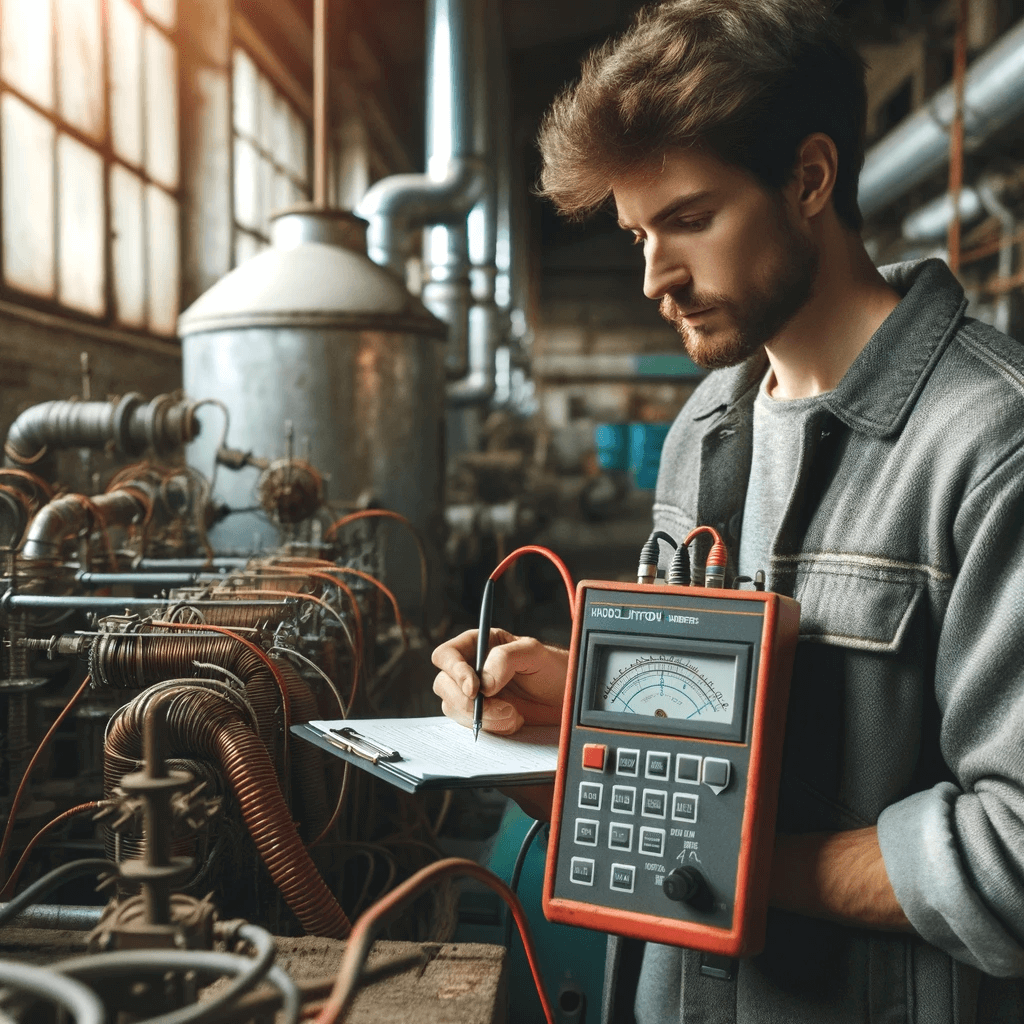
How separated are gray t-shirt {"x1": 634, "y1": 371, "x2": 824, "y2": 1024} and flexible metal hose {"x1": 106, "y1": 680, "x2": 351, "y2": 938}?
1.11 ft

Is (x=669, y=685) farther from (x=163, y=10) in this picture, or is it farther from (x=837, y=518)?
(x=163, y=10)

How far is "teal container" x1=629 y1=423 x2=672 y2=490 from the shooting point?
29.0 feet

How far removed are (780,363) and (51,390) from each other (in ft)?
11.0

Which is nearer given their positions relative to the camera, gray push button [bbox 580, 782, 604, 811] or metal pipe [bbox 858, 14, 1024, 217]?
gray push button [bbox 580, 782, 604, 811]

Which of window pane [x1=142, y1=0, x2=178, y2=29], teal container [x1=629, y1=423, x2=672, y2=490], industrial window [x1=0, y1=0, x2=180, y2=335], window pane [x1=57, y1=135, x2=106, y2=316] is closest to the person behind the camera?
industrial window [x1=0, y1=0, x2=180, y2=335]

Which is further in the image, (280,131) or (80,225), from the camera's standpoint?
(280,131)

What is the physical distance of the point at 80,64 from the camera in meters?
4.23

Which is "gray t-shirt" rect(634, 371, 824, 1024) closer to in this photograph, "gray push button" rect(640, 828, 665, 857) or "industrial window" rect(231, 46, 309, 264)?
"gray push button" rect(640, 828, 665, 857)

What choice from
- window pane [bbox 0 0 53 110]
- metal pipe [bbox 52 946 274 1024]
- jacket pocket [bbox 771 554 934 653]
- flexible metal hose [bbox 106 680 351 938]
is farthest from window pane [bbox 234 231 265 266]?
metal pipe [bbox 52 946 274 1024]

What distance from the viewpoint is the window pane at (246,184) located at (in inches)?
243

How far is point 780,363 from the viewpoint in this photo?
1.09 meters

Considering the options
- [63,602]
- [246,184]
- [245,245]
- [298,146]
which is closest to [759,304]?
[63,602]

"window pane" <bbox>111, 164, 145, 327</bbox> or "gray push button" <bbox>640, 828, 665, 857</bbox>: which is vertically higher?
"window pane" <bbox>111, 164, 145, 327</bbox>

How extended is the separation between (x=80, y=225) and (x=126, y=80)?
2.99 ft
